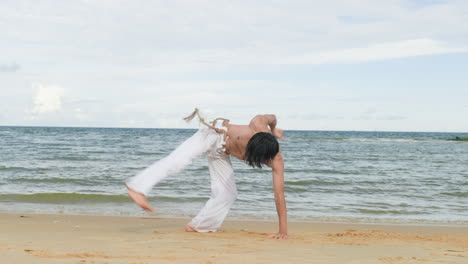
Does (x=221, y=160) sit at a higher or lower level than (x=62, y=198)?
higher

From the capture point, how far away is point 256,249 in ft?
16.5

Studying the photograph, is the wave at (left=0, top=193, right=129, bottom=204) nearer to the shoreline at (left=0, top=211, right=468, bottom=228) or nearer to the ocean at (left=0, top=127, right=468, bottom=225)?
the ocean at (left=0, top=127, right=468, bottom=225)

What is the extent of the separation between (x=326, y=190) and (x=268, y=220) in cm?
459

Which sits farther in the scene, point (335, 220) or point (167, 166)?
point (335, 220)

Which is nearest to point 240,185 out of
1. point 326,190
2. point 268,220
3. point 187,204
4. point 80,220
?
point 326,190

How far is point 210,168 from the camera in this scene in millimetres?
6160

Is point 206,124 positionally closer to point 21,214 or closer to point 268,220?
point 268,220

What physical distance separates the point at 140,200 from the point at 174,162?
0.57m

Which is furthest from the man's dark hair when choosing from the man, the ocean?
the ocean

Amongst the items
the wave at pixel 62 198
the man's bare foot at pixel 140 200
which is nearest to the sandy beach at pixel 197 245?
the man's bare foot at pixel 140 200

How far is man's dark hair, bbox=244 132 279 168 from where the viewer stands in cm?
555

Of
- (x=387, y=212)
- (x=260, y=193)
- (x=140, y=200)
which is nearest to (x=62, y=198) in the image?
(x=260, y=193)

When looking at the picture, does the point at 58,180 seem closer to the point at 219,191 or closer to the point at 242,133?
the point at 219,191

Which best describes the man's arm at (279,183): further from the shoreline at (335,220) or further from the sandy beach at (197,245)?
the shoreline at (335,220)
